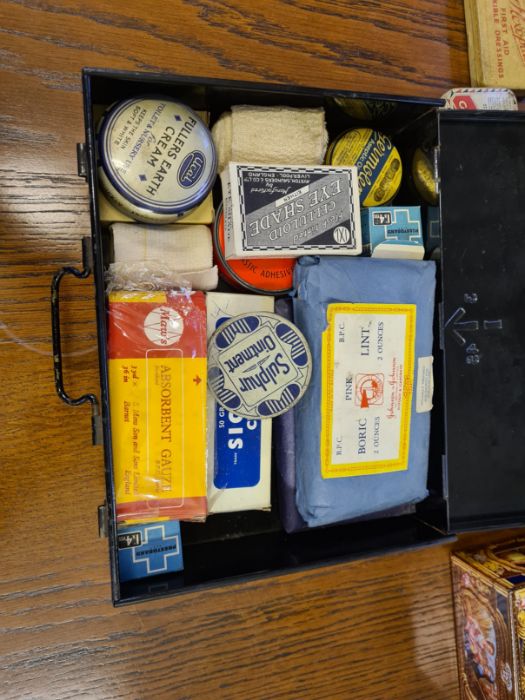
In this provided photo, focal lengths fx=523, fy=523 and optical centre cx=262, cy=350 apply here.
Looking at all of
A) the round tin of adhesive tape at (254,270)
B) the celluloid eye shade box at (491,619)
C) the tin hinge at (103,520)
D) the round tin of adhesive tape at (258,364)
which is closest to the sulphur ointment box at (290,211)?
the round tin of adhesive tape at (254,270)

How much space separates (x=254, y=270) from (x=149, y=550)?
0.56 metres

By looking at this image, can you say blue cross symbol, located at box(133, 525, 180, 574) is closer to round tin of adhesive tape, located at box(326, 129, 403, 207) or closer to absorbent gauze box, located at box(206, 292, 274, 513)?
absorbent gauze box, located at box(206, 292, 274, 513)

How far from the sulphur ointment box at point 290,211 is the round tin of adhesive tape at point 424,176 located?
7.0 inches

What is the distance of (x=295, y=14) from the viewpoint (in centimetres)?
116

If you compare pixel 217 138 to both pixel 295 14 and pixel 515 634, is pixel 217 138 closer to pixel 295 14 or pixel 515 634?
pixel 295 14

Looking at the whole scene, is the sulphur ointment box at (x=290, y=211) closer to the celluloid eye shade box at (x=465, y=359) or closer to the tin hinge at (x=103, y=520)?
the celluloid eye shade box at (x=465, y=359)

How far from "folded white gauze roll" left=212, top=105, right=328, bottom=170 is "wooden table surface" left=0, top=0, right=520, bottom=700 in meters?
0.20

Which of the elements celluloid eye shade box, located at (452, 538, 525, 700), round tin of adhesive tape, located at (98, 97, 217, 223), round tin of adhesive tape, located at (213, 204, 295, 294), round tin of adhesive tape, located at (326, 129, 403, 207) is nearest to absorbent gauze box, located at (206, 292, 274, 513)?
round tin of adhesive tape, located at (213, 204, 295, 294)

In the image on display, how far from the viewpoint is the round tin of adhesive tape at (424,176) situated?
1.06 meters

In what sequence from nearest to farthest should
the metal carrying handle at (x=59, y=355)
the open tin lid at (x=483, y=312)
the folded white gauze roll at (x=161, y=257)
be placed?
the metal carrying handle at (x=59, y=355) → the folded white gauze roll at (x=161, y=257) → the open tin lid at (x=483, y=312)

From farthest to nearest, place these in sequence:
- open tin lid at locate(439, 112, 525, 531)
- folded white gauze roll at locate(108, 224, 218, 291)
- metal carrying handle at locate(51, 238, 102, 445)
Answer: open tin lid at locate(439, 112, 525, 531) < folded white gauze roll at locate(108, 224, 218, 291) < metal carrying handle at locate(51, 238, 102, 445)

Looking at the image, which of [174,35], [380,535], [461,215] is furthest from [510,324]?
[174,35]

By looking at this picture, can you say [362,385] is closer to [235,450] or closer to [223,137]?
[235,450]

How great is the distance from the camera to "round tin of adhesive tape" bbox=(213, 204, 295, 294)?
1002 mm
